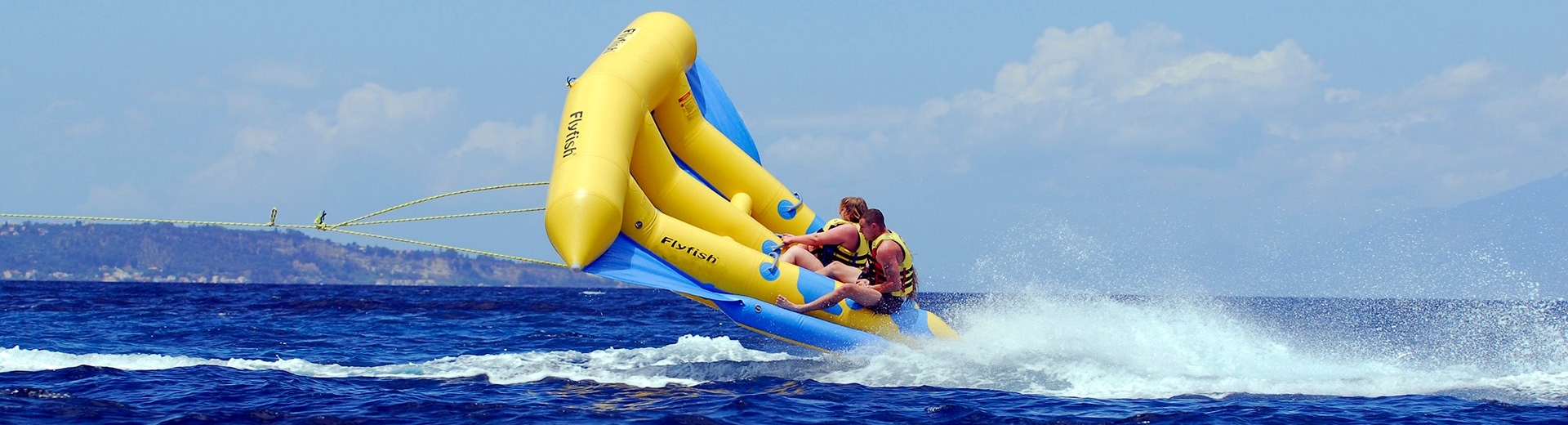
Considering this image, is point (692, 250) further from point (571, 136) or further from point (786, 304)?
point (571, 136)

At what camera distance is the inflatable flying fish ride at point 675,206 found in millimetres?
8750

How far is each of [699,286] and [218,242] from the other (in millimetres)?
151851

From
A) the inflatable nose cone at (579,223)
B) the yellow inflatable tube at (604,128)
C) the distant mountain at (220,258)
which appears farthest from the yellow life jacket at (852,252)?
the distant mountain at (220,258)

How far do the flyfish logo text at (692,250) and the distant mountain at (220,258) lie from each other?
124 meters

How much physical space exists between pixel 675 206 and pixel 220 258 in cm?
14587

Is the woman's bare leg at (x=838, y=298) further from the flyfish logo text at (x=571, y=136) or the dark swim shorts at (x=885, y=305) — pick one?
the flyfish logo text at (x=571, y=136)

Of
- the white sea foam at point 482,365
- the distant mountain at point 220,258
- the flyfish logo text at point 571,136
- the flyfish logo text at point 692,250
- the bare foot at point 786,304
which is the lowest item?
the white sea foam at point 482,365

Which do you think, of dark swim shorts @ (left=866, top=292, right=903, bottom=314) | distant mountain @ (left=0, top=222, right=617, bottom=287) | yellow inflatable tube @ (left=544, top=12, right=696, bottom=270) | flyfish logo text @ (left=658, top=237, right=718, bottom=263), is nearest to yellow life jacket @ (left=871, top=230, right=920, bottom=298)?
dark swim shorts @ (left=866, top=292, right=903, bottom=314)

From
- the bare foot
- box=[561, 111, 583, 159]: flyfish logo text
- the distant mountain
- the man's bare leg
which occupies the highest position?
the distant mountain

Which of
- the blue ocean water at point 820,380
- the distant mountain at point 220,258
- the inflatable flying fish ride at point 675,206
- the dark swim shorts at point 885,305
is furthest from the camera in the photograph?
the distant mountain at point 220,258

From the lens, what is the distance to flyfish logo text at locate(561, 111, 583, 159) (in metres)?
9.03

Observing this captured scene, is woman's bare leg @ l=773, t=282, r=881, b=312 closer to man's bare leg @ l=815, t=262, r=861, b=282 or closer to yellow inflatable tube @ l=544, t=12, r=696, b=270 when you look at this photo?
man's bare leg @ l=815, t=262, r=861, b=282

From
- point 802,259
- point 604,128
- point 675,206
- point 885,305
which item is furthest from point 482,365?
point 885,305

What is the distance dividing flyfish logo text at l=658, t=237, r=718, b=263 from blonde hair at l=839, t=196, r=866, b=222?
109 cm
